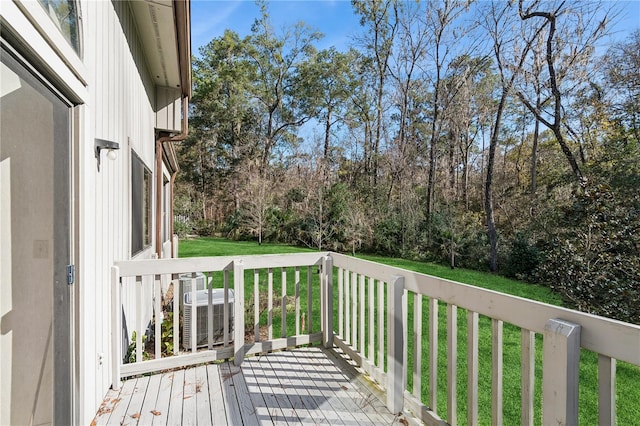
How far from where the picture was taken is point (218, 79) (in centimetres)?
2034

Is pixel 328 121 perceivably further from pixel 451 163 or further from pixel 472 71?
pixel 472 71

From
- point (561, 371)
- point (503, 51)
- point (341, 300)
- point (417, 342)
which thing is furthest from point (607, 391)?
point (503, 51)

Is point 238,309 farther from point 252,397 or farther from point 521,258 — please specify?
point 521,258

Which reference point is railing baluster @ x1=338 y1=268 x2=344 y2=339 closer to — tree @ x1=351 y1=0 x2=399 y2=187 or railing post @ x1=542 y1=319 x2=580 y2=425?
railing post @ x1=542 y1=319 x2=580 y2=425

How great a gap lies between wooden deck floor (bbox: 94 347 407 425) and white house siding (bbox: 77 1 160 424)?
251 mm

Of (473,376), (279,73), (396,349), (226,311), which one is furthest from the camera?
(279,73)

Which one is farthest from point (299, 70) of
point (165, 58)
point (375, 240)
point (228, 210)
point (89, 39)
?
point (89, 39)

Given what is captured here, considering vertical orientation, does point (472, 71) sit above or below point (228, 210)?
above

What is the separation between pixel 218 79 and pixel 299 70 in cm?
481

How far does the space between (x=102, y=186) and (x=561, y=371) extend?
2.83 meters

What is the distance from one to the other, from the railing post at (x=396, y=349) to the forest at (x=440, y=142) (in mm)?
3476

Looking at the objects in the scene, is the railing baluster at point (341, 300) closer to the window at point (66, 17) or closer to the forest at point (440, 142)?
the window at point (66, 17)

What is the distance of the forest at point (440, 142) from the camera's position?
7.02 metres

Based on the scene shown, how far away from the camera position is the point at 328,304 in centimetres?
340
